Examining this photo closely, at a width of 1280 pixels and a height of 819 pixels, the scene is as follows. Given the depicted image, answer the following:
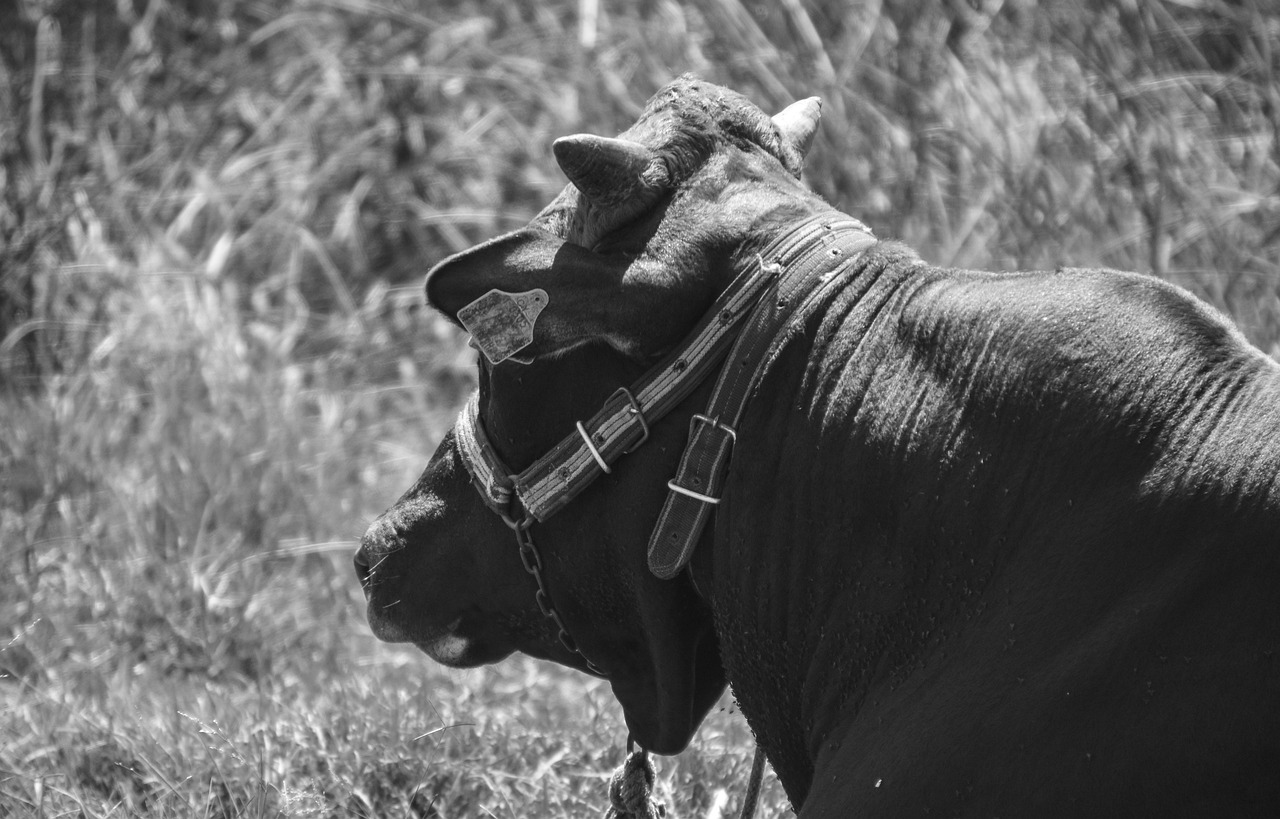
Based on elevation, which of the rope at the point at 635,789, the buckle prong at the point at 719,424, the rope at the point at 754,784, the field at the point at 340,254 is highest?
the buckle prong at the point at 719,424

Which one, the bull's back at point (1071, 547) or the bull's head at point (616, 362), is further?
the bull's head at point (616, 362)

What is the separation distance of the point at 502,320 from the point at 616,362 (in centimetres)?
19

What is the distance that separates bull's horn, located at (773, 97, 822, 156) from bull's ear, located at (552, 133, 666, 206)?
34 cm

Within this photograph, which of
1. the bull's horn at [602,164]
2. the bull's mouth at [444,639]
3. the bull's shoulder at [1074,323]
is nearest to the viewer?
the bull's shoulder at [1074,323]

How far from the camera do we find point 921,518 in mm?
2062

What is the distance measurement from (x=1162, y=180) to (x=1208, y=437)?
4199 mm

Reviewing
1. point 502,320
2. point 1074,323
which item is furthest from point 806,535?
point 502,320

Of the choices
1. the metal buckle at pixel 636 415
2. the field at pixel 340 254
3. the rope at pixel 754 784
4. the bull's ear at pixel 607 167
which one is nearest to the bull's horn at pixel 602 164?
the bull's ear at pixel 607 167

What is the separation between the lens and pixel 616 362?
2348 mm

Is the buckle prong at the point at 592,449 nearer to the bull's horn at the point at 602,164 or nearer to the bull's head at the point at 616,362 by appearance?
the bull's head at the point at 616,362

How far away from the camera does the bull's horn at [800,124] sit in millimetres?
2609

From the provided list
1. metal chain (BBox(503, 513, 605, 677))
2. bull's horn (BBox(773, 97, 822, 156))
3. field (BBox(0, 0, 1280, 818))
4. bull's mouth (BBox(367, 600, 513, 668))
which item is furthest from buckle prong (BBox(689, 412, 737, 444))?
field (BBox(0, 0, 1280, 818))

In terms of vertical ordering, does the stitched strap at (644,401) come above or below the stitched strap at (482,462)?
above

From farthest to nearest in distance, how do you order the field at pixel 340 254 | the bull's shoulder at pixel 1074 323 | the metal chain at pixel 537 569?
1. the field at pixel 340 254
2. the metal chain at pixel 537 569
3. the bull's shoulder at pixel 1074 323
